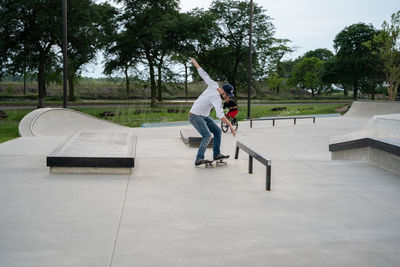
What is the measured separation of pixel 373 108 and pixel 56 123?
20511 mm

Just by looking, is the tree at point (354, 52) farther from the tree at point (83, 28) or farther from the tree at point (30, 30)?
the tree at point (30, 30)

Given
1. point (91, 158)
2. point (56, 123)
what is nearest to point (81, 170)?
point (91, 158)

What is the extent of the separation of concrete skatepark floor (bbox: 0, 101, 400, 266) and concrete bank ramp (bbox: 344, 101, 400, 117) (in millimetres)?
19700

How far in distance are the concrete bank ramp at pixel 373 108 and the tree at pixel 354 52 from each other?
25.8 meters

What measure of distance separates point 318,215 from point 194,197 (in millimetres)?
1602

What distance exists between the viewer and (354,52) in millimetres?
52062

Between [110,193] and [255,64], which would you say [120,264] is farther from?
[255,64]

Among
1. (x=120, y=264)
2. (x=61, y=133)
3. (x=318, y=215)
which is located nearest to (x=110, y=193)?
(x=120, y=264)


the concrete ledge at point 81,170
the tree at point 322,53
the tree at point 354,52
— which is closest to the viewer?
the concrete ledge at point 81,170

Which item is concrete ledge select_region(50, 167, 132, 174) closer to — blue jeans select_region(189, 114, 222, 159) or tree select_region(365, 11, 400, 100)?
blue jeans select_region(189, 114, 222, 159)

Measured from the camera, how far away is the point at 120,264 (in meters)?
3.08

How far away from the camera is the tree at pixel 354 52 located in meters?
50.8

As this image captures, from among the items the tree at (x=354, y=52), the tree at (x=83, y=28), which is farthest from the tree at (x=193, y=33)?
the tree at (x=354, y=52)

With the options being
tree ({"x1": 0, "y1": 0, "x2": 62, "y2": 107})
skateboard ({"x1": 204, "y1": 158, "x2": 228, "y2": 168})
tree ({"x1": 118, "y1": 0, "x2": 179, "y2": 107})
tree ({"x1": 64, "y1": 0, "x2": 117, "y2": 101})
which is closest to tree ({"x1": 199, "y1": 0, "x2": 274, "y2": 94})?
tree ({"x1": 118, "y1": 0, "x2": 179, "y2": 107})
